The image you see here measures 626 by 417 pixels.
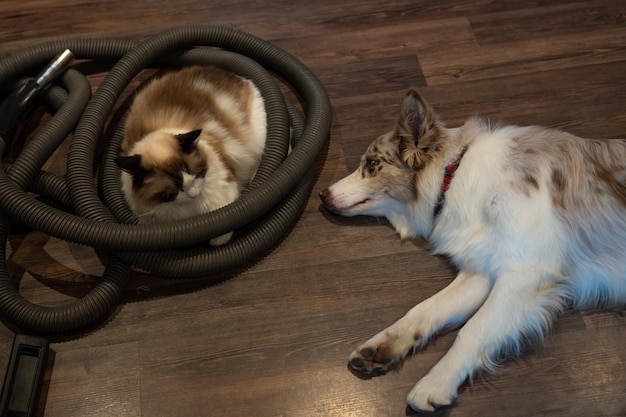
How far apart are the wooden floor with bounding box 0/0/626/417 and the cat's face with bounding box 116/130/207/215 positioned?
0.47 m

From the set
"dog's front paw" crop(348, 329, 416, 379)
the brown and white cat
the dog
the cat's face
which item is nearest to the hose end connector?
the brown and white cat

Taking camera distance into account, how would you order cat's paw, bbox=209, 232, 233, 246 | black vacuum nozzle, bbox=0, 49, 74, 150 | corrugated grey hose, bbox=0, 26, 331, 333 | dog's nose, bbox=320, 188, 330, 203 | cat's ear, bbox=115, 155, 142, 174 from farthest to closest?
black vacuum nozzle, bbox=0, 49, 74, 150
dog's nose, bbox=320, 188, 330, 203
cat's paw, bbox=209, 232, 233, 246
corrugated grey hose, bbox=0, 26, 331, 333
cat's ear, bbox=115, 155, 142, 174

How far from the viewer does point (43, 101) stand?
109 inches

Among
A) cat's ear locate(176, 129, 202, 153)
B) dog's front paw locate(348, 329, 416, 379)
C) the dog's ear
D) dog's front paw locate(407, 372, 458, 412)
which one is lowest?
dog's front paw locate(407, 372, 458, 412)

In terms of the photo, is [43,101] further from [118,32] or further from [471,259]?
[471,259]

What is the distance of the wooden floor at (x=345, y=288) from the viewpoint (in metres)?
1.98

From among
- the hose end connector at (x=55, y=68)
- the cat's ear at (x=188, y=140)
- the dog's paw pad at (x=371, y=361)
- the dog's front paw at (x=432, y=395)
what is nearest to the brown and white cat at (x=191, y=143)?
the cat's ear at (x=188, y=140)

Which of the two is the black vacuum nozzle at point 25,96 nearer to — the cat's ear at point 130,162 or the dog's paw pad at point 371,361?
the cat's ear at point 130,162

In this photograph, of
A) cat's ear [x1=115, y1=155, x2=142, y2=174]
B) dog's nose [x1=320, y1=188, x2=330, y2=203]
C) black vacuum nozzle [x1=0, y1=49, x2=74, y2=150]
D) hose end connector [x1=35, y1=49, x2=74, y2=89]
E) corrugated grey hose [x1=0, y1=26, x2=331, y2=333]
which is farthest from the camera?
hose end connector [x1=35, y1=49, x2=74, y2=89]

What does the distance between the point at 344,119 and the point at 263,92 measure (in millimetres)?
482

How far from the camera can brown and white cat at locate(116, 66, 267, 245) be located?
6.30ft

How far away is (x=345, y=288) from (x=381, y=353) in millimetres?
350

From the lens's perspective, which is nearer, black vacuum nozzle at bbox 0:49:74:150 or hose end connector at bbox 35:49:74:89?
black vacuum nozzle at bbox 0:49:74:150

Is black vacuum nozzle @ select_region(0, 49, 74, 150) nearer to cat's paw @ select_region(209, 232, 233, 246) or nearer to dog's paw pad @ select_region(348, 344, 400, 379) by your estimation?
cat's paw @ select_region(209, 232, 233, 246)
